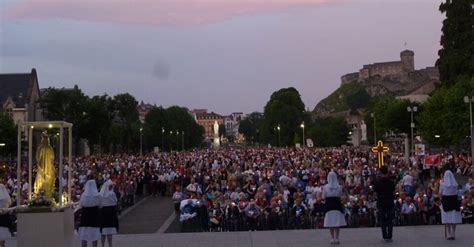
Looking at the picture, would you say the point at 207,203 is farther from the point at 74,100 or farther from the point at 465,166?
the point at 74,100

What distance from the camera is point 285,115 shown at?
13062cm

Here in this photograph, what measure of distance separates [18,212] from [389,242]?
7.89 metres

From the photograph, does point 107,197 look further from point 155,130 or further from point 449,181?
point 155,130

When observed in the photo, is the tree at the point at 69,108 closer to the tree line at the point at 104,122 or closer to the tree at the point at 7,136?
the tree line at the point at 104,122

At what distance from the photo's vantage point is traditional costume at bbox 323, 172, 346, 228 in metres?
16.2

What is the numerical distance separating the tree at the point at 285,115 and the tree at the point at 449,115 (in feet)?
192

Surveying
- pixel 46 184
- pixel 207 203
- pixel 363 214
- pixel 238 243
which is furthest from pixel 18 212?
pixel 363 214

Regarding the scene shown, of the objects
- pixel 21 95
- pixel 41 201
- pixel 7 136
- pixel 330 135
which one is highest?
pixel 21 95

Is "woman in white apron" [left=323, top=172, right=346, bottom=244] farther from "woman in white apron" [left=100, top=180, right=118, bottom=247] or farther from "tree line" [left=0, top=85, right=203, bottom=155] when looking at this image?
"tree line" [left=0, top=85, right=203, bottom=155]

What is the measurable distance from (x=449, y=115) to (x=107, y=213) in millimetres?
55150

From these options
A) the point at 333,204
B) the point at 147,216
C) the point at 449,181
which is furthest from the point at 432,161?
the point at 333,204

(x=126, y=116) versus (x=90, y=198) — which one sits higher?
(x=126, y=116)

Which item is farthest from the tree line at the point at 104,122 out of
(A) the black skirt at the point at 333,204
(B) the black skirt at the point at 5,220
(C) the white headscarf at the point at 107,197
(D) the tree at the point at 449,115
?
(A) the black skirt at the point at 333,204

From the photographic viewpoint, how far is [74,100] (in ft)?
312
